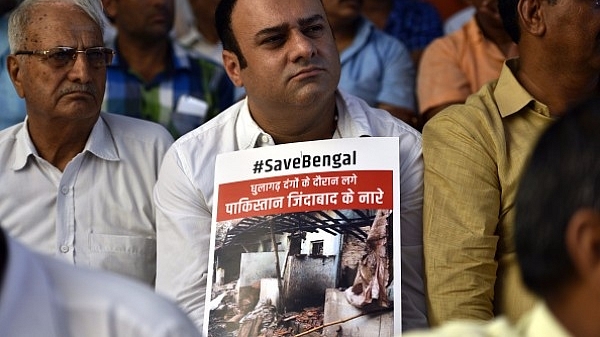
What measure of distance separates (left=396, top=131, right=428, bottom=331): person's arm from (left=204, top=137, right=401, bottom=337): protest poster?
0.17 meters

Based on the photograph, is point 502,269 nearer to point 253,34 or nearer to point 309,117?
point 309,117

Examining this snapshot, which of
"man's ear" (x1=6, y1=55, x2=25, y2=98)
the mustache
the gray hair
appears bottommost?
the mustache

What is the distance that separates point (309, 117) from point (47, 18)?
947mm

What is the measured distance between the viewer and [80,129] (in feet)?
12.7

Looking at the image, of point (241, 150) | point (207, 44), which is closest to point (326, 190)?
point (241, 150)

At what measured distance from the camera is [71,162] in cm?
381

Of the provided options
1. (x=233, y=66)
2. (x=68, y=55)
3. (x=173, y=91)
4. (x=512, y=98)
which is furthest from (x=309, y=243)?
(x=173, y=91)

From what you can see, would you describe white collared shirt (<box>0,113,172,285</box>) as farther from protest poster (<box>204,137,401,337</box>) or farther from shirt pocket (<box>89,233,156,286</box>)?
protest poster (<box>204,137,401,337</box>)

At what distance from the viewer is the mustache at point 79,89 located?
3.76 m

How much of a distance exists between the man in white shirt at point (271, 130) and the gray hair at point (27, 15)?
492 millimetres

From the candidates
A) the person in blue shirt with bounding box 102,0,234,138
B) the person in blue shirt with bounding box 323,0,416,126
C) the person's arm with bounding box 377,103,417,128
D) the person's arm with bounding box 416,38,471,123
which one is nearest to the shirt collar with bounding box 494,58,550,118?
the person's arm with bounding box 377,103,417,128

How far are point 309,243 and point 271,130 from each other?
57 cm

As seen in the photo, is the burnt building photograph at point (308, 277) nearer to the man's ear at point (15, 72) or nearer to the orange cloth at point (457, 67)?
the man's ear at point (15, 72)

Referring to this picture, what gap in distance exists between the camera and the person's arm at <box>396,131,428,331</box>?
10.8 feet
